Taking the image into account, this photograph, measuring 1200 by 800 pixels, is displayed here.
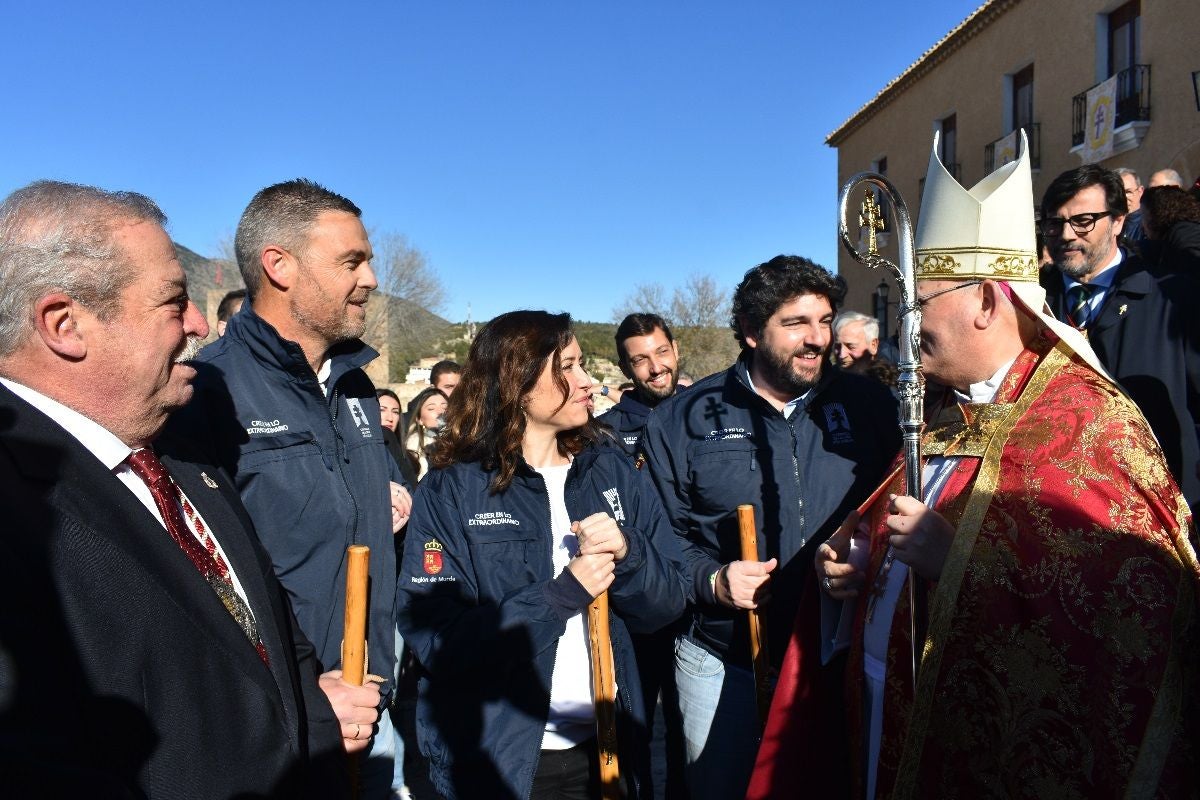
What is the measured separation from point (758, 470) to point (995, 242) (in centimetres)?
124

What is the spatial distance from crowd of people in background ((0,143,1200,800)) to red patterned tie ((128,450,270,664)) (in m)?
0.01

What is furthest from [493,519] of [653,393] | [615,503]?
[653,393]

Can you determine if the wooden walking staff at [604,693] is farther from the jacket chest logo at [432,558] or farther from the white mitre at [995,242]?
the white mitre at [995,242]

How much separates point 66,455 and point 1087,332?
13.5 ft

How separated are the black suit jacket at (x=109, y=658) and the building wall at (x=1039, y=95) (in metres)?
7.71

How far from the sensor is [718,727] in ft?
10.6

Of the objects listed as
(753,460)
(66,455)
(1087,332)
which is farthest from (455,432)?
(1087,332)

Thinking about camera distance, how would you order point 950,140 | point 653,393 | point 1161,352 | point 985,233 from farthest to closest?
point 950,140 → point 653,393 → point 1161,352 → point 985,233

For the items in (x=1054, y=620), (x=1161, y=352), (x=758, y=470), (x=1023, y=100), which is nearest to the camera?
(x=1054, y=620)

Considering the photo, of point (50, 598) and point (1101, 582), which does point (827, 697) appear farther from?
point (50, 598)

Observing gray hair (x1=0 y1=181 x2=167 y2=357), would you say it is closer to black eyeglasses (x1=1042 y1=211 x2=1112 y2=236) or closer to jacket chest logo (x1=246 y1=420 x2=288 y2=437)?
jacket chest logo (x1=246 y1=420 x2=288 y2=437)

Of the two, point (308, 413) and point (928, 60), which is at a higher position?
point (928, 60)

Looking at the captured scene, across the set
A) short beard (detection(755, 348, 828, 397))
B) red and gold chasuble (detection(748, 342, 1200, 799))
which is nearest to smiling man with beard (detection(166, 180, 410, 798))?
short beard (detection(755, 348, 828, 397))

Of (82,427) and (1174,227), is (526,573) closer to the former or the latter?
(82,427)
